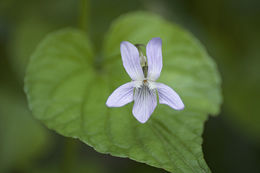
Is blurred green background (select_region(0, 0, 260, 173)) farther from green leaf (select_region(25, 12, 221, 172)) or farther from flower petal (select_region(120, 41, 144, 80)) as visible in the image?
flower petal (select_region(120, 41, 144, 80))

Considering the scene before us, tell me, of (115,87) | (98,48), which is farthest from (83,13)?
(98,48)

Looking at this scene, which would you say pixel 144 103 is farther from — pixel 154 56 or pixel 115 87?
pixel 115 87

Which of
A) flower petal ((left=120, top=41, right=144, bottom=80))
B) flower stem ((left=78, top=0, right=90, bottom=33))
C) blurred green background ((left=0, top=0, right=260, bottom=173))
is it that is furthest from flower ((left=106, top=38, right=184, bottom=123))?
blurred green background ((left=0, top=0, right=260, bottom=173))

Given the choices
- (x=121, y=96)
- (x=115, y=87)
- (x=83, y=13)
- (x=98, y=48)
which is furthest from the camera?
(x=98, y=48)

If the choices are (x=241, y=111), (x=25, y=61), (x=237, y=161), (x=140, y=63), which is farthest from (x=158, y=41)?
(x=237, y=161)

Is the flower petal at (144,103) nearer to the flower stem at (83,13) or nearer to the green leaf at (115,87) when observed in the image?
the green leaf at (115,87)

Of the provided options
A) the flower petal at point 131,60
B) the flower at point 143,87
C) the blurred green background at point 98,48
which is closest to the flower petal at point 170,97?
the flower at point 143,87
